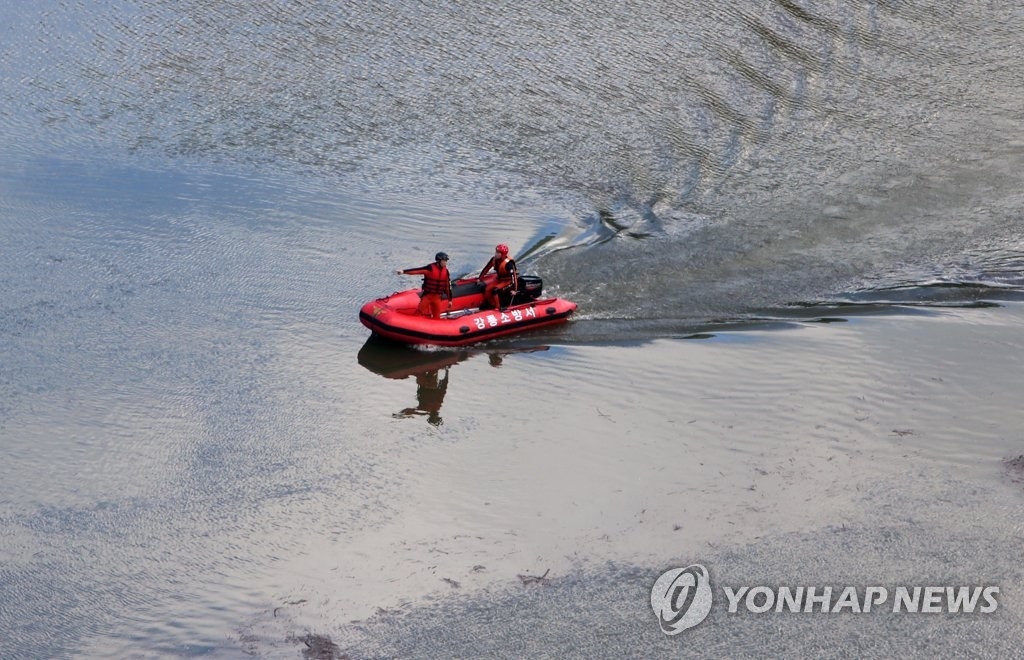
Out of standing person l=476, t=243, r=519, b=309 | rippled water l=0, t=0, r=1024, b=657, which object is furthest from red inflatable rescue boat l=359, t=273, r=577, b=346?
rippled water l=0, t=0, r=1024, b=657

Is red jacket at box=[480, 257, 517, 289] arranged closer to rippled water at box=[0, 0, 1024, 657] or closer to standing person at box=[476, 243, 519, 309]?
standing person at box=[476, 243, 519, 309]

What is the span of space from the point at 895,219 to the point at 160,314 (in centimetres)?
1005

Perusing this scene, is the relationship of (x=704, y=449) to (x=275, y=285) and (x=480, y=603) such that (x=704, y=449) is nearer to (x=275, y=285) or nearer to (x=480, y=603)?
(x=480, y=603)

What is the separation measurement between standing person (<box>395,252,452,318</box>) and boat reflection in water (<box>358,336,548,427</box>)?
1.68ft

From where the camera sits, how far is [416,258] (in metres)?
15.2

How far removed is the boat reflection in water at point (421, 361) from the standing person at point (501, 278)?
76 cm

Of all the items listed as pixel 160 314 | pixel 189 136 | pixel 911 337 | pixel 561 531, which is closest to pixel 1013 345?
pixel 911 337

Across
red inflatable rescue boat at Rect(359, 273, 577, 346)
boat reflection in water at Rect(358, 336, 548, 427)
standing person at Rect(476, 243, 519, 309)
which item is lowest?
boat reflection in water at Rect(358, 336, 548, 427)

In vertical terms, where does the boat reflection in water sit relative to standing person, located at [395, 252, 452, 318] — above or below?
below

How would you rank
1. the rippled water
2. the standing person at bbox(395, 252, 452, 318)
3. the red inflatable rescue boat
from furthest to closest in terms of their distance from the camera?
1. the standing person at bbox(395, 252, 452, 318)
2. the red inflatable rescue boat
3. the rippled water

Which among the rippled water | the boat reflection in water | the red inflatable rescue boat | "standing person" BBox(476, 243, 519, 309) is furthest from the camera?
"standing person" BBox(476, 243, 519, 309)

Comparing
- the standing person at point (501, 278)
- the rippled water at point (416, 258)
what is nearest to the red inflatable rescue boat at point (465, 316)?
the standing person at point (501, 278)

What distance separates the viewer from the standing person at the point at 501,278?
13.9m

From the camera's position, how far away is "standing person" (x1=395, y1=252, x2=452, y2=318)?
1344 centimetres
